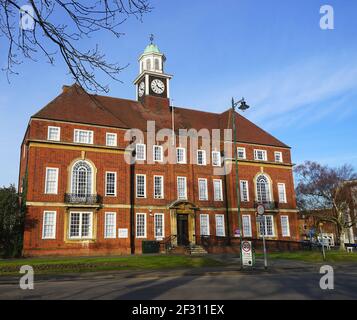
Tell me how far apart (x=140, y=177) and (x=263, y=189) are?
15609 mm

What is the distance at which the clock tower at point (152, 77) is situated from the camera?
144 ft

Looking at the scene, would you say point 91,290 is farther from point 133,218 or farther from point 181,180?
point 181,180

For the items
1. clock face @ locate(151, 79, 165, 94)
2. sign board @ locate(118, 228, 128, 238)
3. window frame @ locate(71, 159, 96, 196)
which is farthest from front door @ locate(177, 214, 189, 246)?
clock face @ locate(151, 79, 165, 94)

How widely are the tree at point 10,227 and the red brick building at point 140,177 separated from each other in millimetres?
900

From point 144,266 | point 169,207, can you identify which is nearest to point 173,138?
point 169,207

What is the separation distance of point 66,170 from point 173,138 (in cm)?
1224

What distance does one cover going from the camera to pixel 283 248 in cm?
3900

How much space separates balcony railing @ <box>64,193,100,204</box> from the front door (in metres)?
8.92

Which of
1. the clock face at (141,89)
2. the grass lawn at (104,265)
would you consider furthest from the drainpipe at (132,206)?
the grass lawn at (104,265)

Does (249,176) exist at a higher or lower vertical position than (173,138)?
lower

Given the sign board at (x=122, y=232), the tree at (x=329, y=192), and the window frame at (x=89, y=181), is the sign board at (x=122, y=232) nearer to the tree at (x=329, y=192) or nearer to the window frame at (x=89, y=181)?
the window frame at (x=89, y=181)
